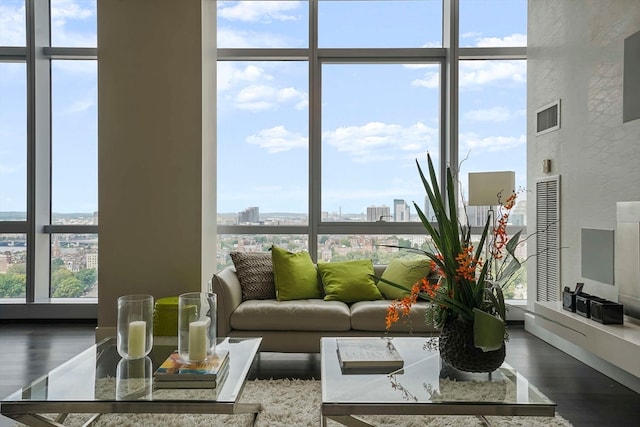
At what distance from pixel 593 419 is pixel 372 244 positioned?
2675 mm

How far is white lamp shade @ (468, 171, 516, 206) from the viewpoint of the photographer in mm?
3947

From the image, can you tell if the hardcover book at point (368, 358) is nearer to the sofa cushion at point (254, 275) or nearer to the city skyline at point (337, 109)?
the sofa cushion at point (254, 275)

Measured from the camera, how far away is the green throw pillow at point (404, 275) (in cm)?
369

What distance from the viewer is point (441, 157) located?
16.0ft

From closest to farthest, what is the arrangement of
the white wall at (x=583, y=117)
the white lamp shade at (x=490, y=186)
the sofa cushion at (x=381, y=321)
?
the white wall at (x=583, y=117), the sofa cushion at (x=381, y=321), the white lamp shade at (x=490, y=186)

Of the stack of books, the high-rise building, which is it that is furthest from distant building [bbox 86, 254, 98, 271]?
the stack of books

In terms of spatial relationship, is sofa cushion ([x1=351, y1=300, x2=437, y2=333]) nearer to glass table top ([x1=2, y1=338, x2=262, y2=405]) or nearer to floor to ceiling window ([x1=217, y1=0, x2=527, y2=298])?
glass table top ([x1=2, y1=338, x2=262, y2=405])

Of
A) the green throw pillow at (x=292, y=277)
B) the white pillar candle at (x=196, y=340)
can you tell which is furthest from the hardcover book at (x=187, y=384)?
the green throw pillow at (x=292, y=277)

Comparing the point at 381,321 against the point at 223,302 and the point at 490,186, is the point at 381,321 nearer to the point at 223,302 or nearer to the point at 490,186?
the point at 223,302

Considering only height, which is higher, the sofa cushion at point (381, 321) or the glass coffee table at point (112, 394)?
the glass coffee table at point (112, 394)

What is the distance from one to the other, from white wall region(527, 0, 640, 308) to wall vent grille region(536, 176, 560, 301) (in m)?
0.07

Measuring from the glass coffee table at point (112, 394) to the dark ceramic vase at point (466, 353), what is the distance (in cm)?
91

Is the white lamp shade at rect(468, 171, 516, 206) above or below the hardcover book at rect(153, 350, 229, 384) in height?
above

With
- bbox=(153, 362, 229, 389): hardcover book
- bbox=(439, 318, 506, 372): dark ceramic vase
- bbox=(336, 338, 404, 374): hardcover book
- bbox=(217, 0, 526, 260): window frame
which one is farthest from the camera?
bbox=(217, 0, 526, 260): window frame
